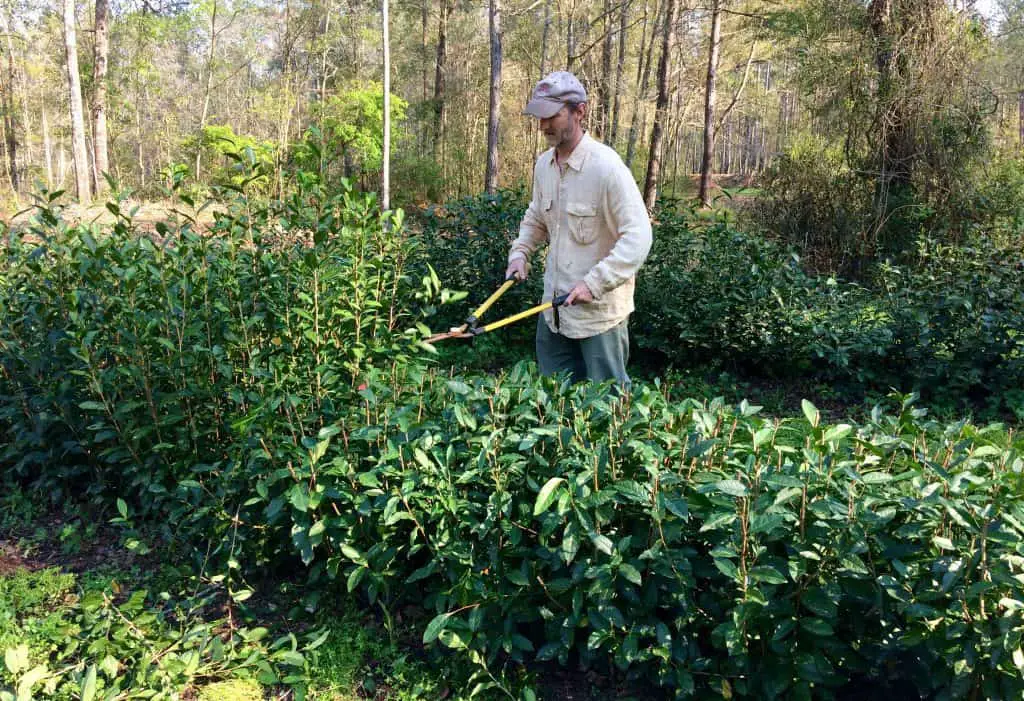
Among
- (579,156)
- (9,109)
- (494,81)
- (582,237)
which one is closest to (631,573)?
(582,237)

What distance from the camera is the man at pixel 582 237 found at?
3180mm

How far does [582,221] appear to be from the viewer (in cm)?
341

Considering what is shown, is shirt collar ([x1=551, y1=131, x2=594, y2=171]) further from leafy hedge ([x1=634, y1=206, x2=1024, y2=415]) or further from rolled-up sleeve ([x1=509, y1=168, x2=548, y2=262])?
leafy hedge ([x1=634, y1=206, x2=1024, y2=415])

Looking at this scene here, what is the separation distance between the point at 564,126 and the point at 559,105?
0.10m

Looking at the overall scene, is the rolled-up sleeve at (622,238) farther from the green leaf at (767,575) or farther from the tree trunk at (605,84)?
the tree trunk at (605,84)

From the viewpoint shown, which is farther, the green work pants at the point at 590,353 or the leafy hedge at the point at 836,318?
the leafy hedge at the point at 836,318

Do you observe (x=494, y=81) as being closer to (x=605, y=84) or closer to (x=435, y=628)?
(x=605, y=84)

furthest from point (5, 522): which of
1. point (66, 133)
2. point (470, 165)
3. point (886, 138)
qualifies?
point (66, 133)

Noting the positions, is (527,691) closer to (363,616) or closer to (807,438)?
(363,616)

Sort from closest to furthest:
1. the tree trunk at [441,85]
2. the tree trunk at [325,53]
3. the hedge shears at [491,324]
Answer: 1. the hedge shears at [491,324]
2. the tree trunk at [441,85]
3. the tree trunk at [325,53]

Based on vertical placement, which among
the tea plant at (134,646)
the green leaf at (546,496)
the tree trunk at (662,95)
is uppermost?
the tree trunk at (662,95)

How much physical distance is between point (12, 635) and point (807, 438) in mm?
2658

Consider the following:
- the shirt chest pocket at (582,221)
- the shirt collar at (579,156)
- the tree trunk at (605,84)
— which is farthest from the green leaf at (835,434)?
the tree trunk at (605,84)

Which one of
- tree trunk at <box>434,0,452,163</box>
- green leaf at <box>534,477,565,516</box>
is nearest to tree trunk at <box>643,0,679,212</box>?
tree trunk at <box>434,0,452,163</box>
